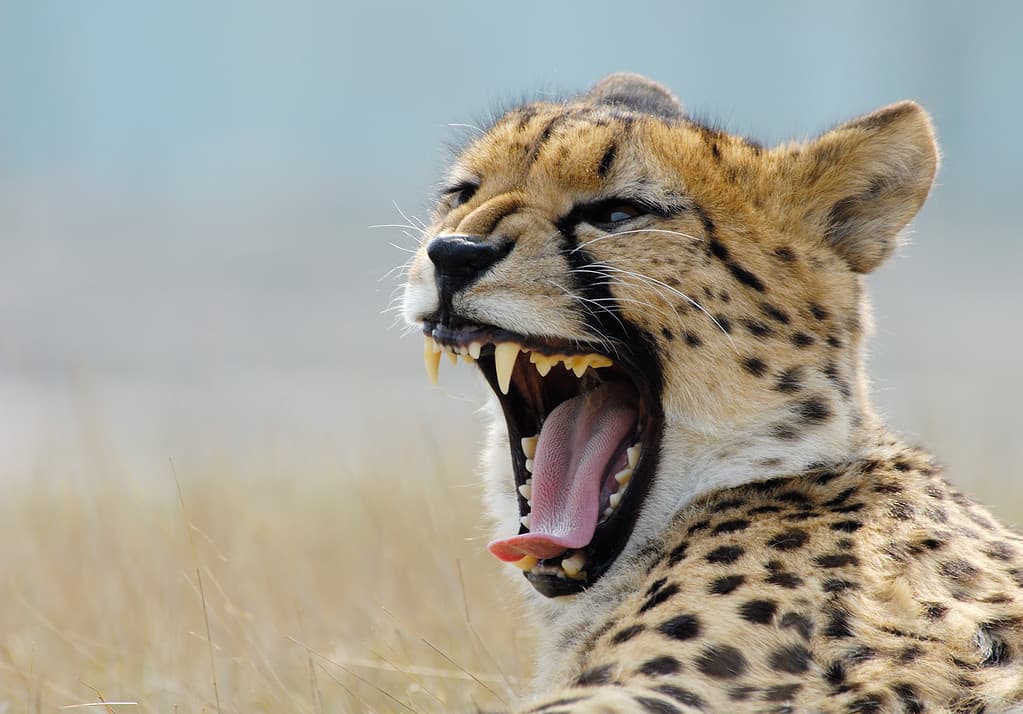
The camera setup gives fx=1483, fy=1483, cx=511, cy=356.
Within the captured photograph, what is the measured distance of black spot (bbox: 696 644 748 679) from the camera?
105 inches

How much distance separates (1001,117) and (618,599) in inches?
2574

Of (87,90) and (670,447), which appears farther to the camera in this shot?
A: (87,90)

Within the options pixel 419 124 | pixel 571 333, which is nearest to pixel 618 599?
pixel 571 333

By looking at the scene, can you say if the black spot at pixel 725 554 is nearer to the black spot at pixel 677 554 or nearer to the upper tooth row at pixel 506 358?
the black spot at pixel 677 554

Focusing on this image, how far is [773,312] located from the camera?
3303 millimetres

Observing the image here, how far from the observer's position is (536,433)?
3730mm

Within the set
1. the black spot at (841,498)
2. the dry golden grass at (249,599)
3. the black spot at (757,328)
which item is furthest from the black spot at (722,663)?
the dry golden grass at (249,599)

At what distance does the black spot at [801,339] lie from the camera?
3.31m

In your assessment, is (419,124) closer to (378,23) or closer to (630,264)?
(378,23)

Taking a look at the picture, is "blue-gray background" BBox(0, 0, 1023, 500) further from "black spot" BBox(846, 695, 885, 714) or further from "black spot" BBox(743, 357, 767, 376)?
"black spot" BBox(846, 695, 885, 714)

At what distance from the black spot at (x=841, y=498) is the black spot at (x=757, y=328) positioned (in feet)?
1.25

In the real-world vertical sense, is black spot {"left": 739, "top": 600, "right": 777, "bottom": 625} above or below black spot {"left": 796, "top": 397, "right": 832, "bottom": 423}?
below

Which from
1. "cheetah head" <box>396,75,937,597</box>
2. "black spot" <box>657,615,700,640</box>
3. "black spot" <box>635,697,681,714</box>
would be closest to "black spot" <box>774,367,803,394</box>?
"cheetah head" <box>396,75,937,597</box>

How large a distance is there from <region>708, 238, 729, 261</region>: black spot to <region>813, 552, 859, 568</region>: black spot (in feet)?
2.47
